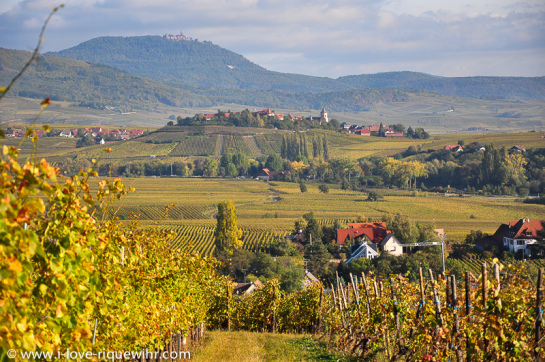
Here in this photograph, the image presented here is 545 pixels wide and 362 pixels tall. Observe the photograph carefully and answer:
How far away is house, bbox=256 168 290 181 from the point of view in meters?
104

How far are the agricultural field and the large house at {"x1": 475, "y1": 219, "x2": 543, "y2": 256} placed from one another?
12.9 ft

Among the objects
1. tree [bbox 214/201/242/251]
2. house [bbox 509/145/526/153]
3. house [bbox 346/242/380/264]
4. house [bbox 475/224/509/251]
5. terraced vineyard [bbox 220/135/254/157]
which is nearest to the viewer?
house [bbox 346/242/380/264]

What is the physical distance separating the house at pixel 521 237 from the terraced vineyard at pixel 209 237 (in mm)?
19392

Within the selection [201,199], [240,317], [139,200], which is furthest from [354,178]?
[240,317]

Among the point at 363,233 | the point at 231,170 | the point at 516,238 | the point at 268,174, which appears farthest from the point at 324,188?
the point at 516,238

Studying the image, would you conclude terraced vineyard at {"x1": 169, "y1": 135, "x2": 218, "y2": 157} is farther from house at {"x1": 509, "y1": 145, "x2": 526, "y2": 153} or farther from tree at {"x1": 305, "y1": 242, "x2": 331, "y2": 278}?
tree at {"x1": 305, "y1": 242, "x2": 331, "y2": 278}

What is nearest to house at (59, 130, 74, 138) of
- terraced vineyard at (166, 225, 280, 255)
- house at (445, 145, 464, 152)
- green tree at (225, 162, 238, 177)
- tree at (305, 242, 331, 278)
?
green tree at (225, 162, 238, 177)

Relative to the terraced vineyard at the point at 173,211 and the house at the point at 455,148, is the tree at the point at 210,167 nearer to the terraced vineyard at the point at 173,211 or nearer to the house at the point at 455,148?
the terraced vineyard at the point at 173,211

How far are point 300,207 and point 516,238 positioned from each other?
3135 centimetres

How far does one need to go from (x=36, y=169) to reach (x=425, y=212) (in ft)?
219

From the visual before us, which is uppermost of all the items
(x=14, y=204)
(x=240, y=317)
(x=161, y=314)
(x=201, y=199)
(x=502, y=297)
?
(x=14, y=204)

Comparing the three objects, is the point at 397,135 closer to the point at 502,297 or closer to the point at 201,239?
the point at 201,239

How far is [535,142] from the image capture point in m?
116

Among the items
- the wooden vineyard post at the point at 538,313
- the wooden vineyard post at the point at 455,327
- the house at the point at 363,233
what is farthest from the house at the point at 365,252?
the wooden vineyard post at the point at 538,313
